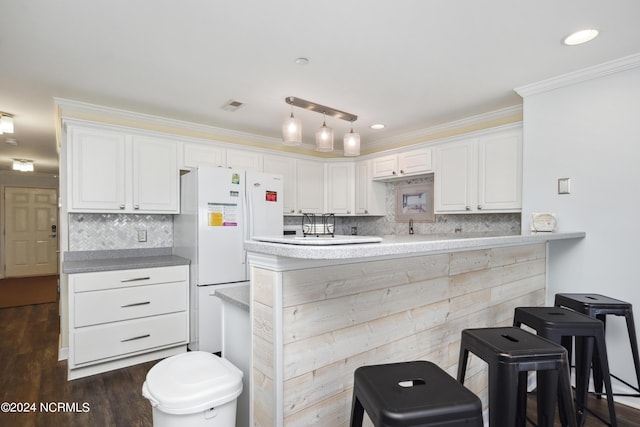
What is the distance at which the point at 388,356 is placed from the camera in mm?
1575

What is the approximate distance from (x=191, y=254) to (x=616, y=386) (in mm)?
3611

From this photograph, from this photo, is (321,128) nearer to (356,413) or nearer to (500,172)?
(500,172)

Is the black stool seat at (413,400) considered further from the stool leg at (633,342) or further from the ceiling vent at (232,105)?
the ceiling vent at (232,105)

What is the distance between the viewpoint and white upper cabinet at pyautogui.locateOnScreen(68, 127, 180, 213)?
9.72 feet

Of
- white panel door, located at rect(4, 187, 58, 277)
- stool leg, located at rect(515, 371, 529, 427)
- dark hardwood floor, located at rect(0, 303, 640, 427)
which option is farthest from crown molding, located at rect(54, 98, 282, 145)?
white panel door, located at rect(4, 187, 58, 277)

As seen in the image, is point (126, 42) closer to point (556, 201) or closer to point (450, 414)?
point (450, 414)

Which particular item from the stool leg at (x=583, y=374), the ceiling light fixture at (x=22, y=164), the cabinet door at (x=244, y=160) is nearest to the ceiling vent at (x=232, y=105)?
the cabinet door at (x=244, y=160)

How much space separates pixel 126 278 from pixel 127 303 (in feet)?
0.72

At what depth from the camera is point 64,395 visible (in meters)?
2.43

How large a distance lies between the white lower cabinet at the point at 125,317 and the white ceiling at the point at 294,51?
1641 millimetres

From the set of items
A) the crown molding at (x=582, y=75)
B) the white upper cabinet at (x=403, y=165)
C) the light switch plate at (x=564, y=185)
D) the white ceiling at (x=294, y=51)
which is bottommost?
the light switch plate at (x=564, y=185)

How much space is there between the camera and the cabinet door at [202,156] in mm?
3570

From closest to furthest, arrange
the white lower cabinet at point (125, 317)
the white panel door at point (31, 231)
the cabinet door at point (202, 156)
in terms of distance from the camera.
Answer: the white lower cabinet at point (125, 317), the cabinet door at point (202, 156), the white panel door at point (31, 231)

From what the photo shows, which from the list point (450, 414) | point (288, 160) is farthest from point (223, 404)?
point (288, 160)
